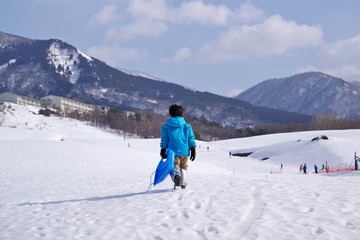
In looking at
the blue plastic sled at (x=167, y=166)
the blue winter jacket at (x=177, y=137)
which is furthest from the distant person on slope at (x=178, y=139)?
the blue plastic sled at (x=167, y=166)

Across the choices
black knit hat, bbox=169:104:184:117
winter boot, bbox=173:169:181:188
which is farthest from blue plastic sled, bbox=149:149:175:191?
black knit hat, bbox=169:104:184:117

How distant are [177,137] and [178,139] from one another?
0.21ft

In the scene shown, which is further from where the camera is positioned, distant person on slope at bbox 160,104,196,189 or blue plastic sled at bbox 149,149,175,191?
distant person on slope at bbox 160,104,196,189

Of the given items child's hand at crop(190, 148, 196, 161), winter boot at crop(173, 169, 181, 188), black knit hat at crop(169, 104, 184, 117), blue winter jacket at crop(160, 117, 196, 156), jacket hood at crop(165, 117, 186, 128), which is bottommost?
winter boot at crop(173, 169, 181, 188)

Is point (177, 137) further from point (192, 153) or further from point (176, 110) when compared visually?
point (176, 110)

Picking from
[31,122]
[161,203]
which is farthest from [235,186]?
[31,122]

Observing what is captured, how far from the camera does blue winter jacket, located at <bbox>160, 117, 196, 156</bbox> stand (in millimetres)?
9594

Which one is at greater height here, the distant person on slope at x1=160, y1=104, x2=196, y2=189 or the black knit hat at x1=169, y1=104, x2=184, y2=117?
the black knit hat at x1=169, y1=104, x2=184, y2=117

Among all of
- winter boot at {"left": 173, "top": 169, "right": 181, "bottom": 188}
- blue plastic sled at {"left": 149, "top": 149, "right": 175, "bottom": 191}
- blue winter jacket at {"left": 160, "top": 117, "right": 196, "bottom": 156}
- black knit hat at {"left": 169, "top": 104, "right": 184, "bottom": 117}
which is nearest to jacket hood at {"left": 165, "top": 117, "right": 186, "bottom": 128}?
blue winter jacket at {"left": 160, "top": 117, "right": 196, "bottom": 156}

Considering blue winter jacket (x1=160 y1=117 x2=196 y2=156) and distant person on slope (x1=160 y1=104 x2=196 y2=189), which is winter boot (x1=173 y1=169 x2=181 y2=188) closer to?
distant person on slope (x1=160 y1=104 x2=196 y2=189)

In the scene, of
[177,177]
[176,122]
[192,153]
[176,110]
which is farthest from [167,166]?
[176,110]

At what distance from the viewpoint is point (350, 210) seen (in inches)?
274

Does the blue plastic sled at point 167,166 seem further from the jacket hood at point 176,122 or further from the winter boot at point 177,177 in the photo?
the jacket hood at point 176,122

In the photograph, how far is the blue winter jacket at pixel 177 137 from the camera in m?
9.59
